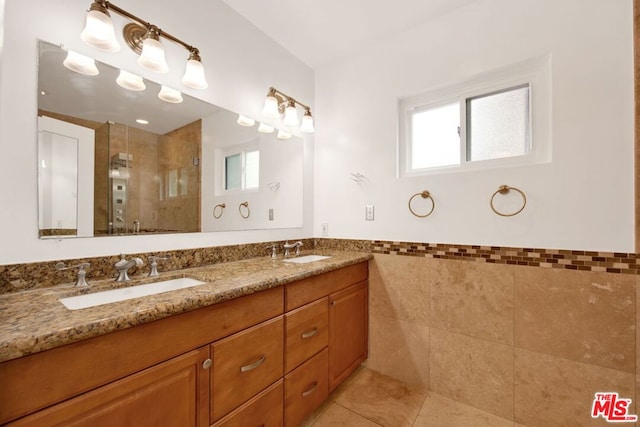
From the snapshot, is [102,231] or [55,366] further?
[102,231]

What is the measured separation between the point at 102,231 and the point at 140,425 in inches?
31.5

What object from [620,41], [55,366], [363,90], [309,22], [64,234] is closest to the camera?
[55,366]

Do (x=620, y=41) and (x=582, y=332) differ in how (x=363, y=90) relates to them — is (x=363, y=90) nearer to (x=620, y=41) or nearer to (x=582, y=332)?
(x=620, y=41)

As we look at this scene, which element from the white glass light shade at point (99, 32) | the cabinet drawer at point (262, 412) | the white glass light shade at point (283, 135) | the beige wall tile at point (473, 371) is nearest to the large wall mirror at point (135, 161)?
the white glass light shade at point (99, 32)

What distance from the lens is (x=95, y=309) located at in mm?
790

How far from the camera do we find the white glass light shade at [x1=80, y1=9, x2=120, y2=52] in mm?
1063

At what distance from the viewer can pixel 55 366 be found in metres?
0.64

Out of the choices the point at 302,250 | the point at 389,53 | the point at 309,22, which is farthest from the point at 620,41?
the point at 302,250

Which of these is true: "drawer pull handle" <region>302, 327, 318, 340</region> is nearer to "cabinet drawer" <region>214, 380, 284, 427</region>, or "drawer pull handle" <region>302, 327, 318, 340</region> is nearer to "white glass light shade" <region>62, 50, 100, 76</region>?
"cabinet drawer" <region>214, 380, 284, 427</region>

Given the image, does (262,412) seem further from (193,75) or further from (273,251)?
(193,75)

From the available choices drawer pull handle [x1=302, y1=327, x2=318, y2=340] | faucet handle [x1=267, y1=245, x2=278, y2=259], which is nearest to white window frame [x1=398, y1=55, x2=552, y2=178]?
faucet handle [x1=267, y1=245, x2=278, y2=259]

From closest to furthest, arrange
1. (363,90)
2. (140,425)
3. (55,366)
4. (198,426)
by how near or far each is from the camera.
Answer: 1. (55,366)
2. (140,425)
3. (198,426)
4. (363,90)

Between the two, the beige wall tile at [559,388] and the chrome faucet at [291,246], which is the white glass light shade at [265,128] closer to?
the chrome faucet at [291,246]

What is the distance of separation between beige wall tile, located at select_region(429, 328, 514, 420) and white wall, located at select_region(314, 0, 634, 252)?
0.64m
